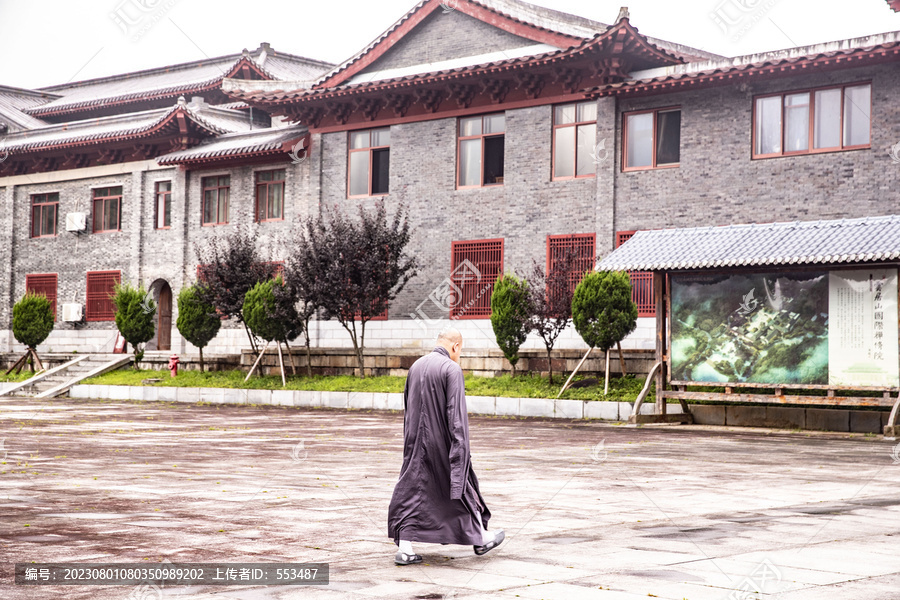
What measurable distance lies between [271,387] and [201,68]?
1899 centimetres

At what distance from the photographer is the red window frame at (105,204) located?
112 feet

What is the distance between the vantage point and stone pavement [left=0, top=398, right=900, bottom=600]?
557 centimetres

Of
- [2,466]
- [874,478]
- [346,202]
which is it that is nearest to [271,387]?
[346,202]

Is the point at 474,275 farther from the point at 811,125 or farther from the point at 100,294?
the point at 100,294

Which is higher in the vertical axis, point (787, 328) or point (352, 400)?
point (787, 328)

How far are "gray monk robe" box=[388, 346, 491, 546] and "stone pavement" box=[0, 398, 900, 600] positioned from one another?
230mm

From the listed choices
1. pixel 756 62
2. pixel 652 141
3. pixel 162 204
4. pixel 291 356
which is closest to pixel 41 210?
pixel 162 204

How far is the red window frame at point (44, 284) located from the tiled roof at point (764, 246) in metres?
23.3

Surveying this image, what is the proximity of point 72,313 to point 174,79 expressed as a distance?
445 inches

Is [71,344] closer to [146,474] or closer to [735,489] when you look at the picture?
[146,474]

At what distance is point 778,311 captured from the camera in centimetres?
1736

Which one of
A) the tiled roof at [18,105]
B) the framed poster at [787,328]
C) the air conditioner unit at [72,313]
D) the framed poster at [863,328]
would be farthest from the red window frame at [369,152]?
the tiled roof at [18,105]

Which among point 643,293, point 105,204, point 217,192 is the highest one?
point 217,192

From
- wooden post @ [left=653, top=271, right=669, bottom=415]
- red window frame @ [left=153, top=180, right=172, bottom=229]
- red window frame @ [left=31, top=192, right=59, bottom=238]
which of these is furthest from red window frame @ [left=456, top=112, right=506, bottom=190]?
red window frame @ [left=31, top=192, right=59, bottom=238]
